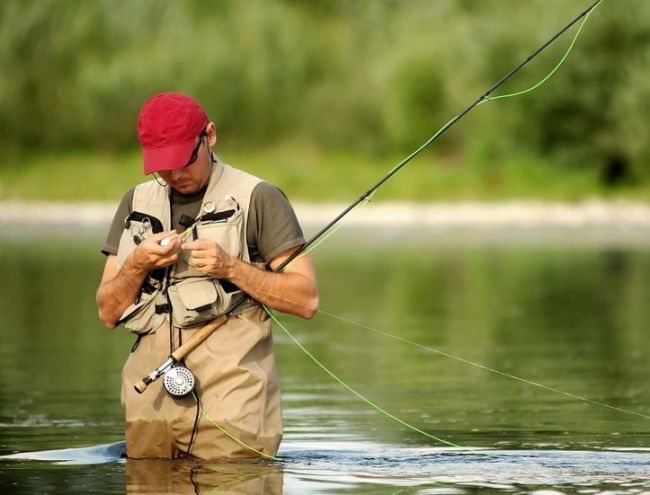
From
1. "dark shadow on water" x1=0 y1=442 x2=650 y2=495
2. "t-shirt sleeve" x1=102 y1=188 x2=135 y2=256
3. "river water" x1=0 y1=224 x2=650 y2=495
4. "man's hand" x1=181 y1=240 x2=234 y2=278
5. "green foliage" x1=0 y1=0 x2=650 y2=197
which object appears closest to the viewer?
"man's hand" x1=181 y1=240 x2=234 y2=278

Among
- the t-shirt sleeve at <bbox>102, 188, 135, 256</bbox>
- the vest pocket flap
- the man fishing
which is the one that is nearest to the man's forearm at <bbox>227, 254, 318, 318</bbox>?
the man fishing

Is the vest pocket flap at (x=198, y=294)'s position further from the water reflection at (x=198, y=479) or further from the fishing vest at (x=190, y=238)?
the water reflection at (x=198, y=479)

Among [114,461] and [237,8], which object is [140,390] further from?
[237,8]

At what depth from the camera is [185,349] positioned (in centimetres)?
556

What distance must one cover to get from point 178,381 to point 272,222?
59 cm

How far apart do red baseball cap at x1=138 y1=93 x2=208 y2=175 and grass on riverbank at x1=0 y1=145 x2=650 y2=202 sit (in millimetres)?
28546

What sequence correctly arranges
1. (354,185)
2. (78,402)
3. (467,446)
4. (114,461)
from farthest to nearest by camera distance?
(354,185) → (78,402) → (467,446) → (114,461)

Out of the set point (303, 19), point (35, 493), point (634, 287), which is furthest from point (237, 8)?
point (35, 493)

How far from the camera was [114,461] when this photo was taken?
6582 mm

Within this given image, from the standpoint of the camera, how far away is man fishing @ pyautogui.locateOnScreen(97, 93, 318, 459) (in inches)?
213

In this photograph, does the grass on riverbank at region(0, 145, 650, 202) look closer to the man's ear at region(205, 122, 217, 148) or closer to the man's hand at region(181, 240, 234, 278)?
the man's ear at region(205, 122, 217, 148)

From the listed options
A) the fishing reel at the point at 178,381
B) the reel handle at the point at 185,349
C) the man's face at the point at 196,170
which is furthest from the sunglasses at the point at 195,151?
the fishing reel at the point at 178,381

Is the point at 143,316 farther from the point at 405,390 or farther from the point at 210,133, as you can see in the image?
the point at 405,390

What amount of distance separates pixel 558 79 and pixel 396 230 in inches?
187
